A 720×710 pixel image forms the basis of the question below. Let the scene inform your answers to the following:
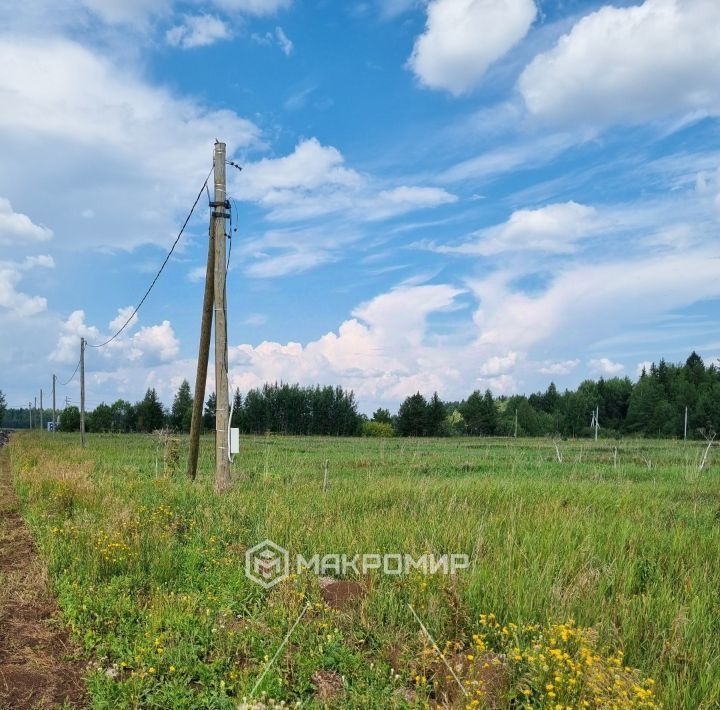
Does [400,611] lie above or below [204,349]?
below

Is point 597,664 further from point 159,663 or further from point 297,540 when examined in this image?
point 297,540

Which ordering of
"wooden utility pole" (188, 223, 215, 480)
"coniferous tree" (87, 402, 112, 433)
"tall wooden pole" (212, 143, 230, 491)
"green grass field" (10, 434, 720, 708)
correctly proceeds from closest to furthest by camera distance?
"green grass field" (10, 434, 720, 708)
"tall wooden pole" (212, 143, 230, 491)
"wooden utility pole" (188, 223, 215, 480)
"coniferous tree" (87, 402, 112, 433)

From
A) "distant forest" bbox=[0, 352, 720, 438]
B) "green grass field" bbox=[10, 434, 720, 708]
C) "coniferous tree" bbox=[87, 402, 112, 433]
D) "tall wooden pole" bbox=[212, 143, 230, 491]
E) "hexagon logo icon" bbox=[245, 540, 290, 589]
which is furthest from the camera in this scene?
"coniferous tree" bbox=[87, 402, 112, 433]

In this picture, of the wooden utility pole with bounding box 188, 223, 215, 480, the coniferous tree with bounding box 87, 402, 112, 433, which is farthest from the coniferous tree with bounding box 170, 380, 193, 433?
the wooden utility pole with bounding box 188, 223, 215, 480

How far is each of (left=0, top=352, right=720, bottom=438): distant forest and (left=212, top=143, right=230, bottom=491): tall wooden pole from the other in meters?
73.7

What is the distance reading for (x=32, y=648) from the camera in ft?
15.9

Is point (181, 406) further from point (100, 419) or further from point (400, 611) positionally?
point (400, 611)

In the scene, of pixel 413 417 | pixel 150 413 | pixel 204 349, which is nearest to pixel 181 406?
pixel 150 413

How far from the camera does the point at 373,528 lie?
257 inches

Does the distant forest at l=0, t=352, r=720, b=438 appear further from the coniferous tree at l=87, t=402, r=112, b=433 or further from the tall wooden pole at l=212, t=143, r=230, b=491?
the tall wooden pole at l=212, t=143, r=230, b=491

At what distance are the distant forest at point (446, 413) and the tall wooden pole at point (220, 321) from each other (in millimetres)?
73715

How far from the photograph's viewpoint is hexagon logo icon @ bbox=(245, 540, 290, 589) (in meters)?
5.45

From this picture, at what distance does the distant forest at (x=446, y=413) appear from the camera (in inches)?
3533

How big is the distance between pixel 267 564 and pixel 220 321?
6.85 meters
